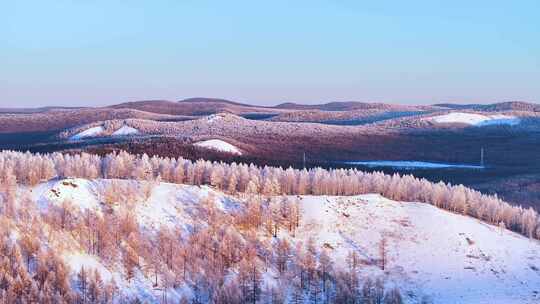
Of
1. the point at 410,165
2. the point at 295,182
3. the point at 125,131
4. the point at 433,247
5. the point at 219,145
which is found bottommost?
the point at 410,165

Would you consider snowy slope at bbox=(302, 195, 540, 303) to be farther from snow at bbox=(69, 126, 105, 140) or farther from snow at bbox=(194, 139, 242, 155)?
snow at bbox=(69, 126, 105, 140)

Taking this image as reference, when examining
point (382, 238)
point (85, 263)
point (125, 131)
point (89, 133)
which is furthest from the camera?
point (125, 131)

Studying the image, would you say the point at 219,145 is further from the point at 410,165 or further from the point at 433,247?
the point at 433,247

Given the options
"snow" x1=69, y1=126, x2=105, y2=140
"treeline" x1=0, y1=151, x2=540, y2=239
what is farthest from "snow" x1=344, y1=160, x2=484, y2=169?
"snow" x1=69, y1=126, x2=105, y2=140

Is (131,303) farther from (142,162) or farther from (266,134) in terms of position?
(266,134)

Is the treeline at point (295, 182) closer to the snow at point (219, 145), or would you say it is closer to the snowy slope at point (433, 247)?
the snowy slope at point (433, 247)

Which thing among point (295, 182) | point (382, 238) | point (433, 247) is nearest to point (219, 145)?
point (295, 182)
